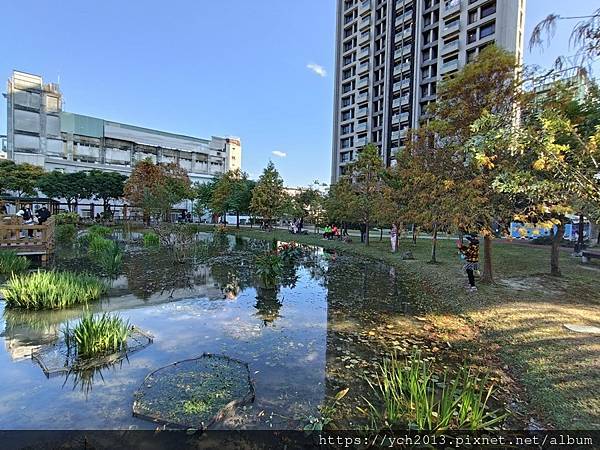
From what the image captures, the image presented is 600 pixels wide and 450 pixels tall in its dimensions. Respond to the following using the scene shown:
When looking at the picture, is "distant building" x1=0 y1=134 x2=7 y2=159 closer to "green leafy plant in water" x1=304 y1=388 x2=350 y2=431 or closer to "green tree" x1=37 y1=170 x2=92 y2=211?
"green tree" x1=37 y1=170 x2=92 y2=211

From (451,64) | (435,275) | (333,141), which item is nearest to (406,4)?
(451,64)

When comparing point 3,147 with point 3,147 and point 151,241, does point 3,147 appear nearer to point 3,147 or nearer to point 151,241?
point 3,147

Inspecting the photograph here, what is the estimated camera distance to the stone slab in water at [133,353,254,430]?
3.75 meters

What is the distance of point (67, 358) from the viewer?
16.8ft

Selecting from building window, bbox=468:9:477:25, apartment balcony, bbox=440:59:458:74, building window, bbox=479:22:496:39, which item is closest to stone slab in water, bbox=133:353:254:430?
apartment balcony, bbox=440:59:458:74

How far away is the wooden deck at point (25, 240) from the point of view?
13.3 metres

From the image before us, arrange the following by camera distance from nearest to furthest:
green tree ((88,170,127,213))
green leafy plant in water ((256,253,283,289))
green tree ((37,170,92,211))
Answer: green leafy plant in water ((256,253,283,289)) < green tree ((37,170,92,211)) < green tree ((88,170,127,213))

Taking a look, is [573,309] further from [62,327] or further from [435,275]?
[62,327]

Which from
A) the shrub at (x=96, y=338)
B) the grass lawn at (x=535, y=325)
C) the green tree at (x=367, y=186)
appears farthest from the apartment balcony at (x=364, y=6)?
the shrub at (x=96, y=338)

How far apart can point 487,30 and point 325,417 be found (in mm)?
51317

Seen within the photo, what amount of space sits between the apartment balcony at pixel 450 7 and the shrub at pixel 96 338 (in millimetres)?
54027

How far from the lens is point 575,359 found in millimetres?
4938

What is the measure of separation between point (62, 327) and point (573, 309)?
10.6 meters

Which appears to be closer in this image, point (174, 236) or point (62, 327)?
point (62, 327)
